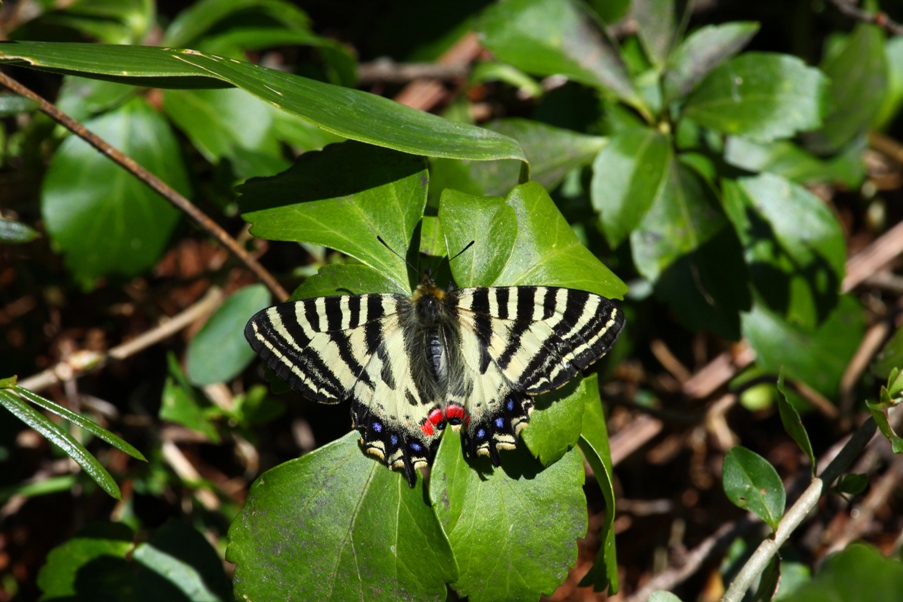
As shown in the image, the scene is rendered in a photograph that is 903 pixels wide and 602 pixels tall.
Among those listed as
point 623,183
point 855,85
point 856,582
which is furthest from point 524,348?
point 855,85

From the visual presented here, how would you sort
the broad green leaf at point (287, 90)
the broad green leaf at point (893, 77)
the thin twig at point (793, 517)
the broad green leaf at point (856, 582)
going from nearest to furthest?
the broad green leaf at point (856, 582), the broad green leaf at point (287, 90), the thin twig at point (793, 517), the broad green leaf at point (893, 77)

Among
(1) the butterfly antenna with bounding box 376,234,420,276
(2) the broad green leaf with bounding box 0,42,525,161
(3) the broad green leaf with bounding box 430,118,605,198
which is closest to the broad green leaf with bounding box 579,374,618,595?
(1) the butterfly antenna with bounding box 376,234,420,276

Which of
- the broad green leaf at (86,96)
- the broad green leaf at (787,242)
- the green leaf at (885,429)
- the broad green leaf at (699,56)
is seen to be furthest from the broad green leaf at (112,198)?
the green leaf at (885,429)

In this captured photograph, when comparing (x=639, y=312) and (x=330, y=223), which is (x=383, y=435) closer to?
(x=330, y=223)

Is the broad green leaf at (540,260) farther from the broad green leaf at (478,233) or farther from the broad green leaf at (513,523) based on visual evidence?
the broad green leaf at (513,523)

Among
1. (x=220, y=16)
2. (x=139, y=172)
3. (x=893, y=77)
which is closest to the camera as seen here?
(x=139, y=172)

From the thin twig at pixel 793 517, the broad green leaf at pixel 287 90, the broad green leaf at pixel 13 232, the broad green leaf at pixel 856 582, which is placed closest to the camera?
the broad green leaf at pixel 856 582

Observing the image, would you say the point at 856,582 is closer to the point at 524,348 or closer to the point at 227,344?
the point at 524,348

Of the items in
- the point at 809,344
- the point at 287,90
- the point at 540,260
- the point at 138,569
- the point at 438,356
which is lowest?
the point at 138,569
